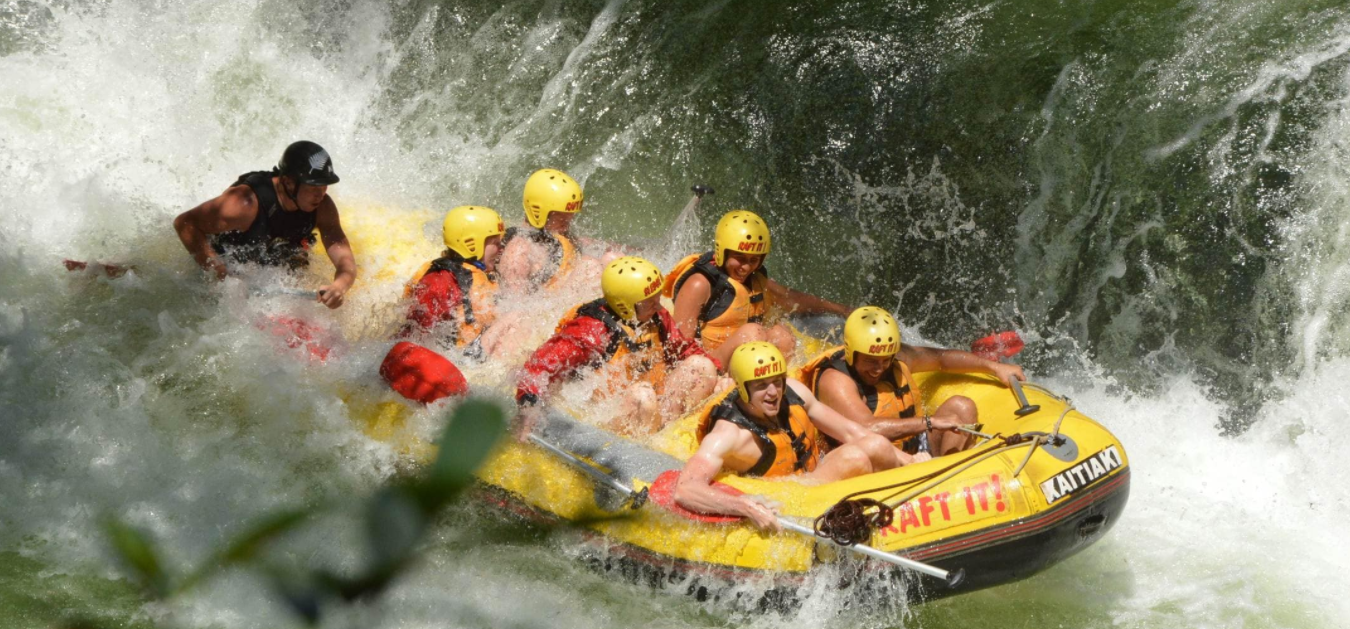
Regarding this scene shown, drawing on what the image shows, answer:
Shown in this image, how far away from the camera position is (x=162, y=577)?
1.25 metres

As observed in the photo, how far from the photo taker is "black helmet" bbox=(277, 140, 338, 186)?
5.69m

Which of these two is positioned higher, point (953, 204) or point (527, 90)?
point (527, 90)

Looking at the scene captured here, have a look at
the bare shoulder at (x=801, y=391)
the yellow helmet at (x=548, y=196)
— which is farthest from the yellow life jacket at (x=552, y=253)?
the bare shoulder at (x=801, y=391)

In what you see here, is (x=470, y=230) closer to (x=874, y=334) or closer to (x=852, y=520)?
(x=874, y=334)

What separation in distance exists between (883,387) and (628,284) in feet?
4.18

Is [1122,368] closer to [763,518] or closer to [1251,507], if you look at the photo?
[1251,507]

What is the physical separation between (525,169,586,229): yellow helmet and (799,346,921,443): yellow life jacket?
1.72 metres

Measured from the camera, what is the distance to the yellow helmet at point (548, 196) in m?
6.41

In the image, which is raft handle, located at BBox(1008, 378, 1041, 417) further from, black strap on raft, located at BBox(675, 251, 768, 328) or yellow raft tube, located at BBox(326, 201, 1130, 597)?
black strap on raft, located at BBox(675, 251, 768, 328)

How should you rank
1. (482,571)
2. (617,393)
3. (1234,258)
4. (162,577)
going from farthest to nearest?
(1234,258) → (617,393) → (482,571) → (162,577)

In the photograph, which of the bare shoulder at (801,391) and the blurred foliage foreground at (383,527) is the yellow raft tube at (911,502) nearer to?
the bare shoulder at (801,391)

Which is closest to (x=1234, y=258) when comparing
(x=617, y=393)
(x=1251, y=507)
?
(x=1251, y=507)

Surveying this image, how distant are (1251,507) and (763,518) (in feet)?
10.7

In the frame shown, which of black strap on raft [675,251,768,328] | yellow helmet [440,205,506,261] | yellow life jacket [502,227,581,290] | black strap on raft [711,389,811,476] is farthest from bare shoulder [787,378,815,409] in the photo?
yellow helmet [440,205,506,261]
